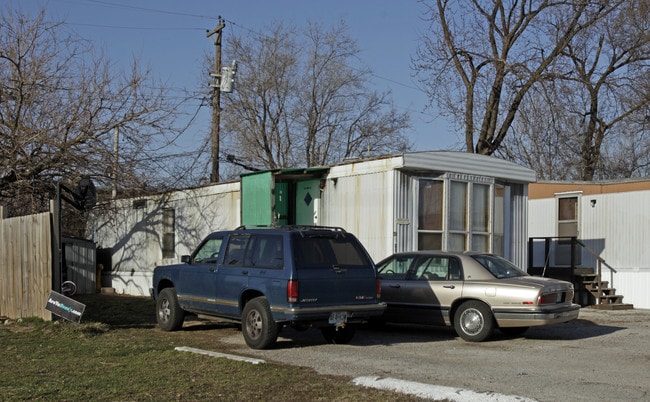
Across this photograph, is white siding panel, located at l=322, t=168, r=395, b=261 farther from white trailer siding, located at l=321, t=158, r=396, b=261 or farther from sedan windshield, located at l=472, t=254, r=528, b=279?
sedan windshield, located at l=472, t=254, r=528, b=279

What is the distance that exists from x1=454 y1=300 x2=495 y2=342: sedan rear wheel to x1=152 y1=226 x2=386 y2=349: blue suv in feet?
5.66

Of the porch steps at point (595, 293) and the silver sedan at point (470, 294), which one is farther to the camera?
the porch steps at point (595, 293)

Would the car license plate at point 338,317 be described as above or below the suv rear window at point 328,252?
below

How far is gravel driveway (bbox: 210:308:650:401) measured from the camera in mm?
8289

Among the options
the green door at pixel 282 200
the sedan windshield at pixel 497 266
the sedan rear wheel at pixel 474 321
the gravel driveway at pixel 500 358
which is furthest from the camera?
the green door at pixel 282 200

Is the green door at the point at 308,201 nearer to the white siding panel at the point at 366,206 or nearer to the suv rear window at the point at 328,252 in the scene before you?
the white siding panel at the point at 366,206

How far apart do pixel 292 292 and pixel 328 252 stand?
38.1 inches

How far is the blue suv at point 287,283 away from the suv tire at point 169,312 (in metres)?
0.67

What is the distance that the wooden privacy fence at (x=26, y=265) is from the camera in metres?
12.9

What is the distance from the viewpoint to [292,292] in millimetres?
10469

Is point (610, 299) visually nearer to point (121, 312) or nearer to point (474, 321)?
point (474, 321)

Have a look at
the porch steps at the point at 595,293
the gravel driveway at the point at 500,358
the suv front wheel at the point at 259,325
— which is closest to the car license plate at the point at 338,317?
the gravel driveway at the point at 500,358

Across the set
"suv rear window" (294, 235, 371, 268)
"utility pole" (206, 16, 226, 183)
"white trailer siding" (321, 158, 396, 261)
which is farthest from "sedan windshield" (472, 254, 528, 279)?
"utility pole" (206, 16, 226, 183)

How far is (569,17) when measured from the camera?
26.7 meters
